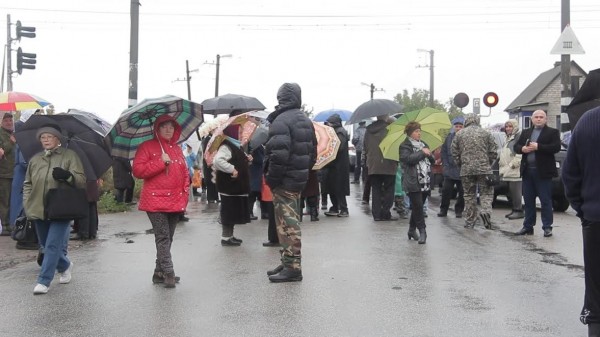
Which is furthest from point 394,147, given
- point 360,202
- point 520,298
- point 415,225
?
point 360,202

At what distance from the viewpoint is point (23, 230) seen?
8633 millimetres

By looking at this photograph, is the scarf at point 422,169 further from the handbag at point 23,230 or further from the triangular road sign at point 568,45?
the triangular road sign at point 568,45

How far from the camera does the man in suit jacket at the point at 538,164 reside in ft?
34.3

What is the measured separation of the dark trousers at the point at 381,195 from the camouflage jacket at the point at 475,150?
1.57 m

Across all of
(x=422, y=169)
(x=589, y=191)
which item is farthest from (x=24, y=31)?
(x=589, y=191)

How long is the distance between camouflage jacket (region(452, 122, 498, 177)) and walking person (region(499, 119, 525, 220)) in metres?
1.86

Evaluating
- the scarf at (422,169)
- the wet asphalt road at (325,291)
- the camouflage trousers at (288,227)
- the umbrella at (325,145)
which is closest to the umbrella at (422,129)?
the scarf at (422,169)

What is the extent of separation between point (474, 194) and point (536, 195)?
46.5 inches

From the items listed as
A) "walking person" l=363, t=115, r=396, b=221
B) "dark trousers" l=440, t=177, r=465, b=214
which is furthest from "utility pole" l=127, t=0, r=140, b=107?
"dark trousers" l=440, t=177, r=465, b=214

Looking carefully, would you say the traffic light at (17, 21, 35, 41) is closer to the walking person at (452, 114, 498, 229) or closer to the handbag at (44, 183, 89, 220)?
the walking person at (452, 114, 498, 229)

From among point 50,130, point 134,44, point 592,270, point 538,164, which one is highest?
point 134,44

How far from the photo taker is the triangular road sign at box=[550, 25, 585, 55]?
14938mm

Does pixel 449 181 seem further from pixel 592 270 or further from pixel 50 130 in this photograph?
pixel 592 270

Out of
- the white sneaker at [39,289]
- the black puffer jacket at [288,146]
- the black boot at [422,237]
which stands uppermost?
the black puffer jacket at [288,146]
